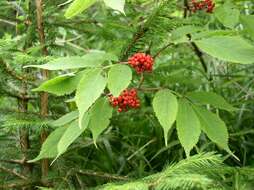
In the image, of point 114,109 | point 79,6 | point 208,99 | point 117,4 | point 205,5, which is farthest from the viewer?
point 114,109

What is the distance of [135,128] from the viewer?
258cm

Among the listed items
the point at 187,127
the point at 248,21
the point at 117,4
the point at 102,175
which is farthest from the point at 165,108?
the point at 248,21

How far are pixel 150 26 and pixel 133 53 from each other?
121 millimetres

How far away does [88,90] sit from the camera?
123 cm

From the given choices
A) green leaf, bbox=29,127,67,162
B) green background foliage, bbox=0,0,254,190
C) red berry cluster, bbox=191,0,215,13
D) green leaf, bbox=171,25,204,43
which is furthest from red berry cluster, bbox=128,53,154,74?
red berry cluster, bbox=191,0,215,13

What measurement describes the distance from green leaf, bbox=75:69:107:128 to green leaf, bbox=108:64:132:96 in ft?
0.07

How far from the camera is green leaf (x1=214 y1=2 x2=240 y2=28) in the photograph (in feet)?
5.77

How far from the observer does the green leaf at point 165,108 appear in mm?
1281

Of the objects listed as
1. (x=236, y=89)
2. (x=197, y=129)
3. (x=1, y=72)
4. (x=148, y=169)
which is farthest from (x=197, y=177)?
(x=236, y=89)

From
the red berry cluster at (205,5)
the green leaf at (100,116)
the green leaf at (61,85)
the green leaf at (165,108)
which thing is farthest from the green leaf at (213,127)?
the red berry cluster at (205,5)

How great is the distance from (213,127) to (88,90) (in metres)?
0.42

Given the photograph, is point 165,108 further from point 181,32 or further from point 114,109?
point 114,109

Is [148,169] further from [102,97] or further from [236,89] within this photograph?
A: [102,97]

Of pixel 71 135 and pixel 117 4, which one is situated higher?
pixel 117 4
